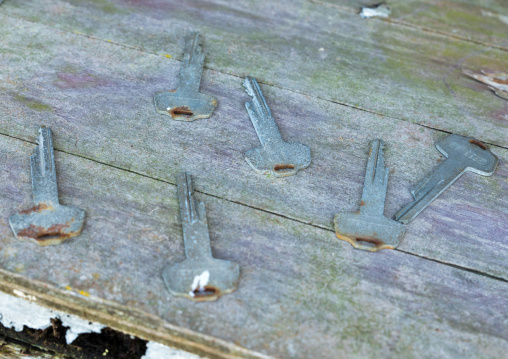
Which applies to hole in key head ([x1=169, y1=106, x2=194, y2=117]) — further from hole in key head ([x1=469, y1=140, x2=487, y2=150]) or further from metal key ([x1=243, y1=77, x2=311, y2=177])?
hole in key head ([x1=469, y1=140, x2=487, y2=150])

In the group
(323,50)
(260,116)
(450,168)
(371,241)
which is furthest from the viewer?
(323,50)

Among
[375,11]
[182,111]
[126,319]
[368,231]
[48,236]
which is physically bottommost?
[126,319]

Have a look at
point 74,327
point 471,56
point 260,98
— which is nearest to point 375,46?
point 471,56

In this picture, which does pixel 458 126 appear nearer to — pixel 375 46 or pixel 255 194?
pixel 375 46

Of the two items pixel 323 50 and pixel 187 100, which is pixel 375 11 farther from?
pixel 187 100

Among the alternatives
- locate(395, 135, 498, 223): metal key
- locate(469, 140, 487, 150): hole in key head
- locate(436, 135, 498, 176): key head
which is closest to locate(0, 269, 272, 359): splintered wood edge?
locate(395, 135, 498, 223): metal key

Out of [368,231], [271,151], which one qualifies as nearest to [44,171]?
[271,151]
